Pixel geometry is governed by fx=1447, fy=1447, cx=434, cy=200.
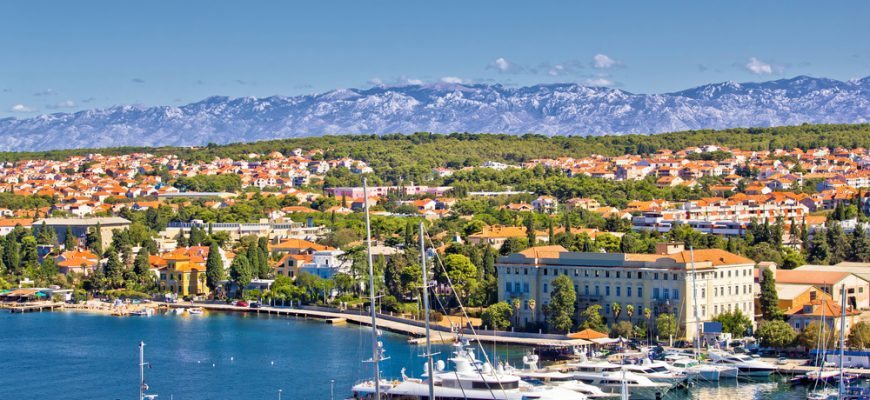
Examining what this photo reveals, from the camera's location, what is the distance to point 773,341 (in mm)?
33000

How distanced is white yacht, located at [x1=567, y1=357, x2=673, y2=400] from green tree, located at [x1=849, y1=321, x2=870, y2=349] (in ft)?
18.7

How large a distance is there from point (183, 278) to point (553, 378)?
25.9 meters

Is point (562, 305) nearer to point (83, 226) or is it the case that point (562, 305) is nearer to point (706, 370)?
point (706, 370)

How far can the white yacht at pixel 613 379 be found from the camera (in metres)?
28.5

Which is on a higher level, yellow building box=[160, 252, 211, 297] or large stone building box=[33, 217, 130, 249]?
large stone building box=[33, 217, 130, 249]

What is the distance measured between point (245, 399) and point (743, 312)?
13.9 meters

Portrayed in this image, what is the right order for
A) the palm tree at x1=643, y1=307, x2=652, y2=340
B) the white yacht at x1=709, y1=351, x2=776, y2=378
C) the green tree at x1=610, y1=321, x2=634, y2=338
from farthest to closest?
the palm tree at x1=643, y1=307, x2=652, y2=340 < the green tree at x1=610, y1=321, x2=634, y2=338 < the white yacht at x1=709, y1=351, x2=776, y2=378

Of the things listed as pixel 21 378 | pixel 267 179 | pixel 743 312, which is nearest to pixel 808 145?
pixel 267 179

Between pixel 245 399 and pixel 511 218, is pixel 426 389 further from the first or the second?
pixel 511 218

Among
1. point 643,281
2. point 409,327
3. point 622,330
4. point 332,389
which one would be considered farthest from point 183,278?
point 332,389

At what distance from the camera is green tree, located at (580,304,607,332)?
35.7 meters

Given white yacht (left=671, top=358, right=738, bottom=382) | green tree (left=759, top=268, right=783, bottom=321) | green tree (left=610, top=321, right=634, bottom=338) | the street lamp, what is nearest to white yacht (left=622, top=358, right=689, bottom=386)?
white yacht (left=671, top=358, right=738, bottom=382)

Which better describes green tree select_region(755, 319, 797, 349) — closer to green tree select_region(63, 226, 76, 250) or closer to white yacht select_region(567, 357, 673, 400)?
white yacht select_region(567, 357, 673, 400)

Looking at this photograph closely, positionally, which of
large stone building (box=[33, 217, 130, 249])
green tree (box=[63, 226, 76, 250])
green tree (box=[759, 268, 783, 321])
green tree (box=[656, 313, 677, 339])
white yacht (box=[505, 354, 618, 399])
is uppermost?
large stone building (box=[33, 217, 130, 249])
